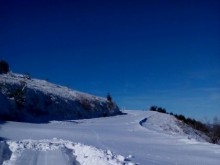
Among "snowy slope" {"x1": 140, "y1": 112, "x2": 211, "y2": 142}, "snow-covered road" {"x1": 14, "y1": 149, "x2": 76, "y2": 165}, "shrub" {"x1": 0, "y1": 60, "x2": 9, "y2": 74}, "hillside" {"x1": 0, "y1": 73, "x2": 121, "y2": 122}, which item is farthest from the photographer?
"shrub" {"x1": 0, "y1": 60, "x2": 9, "y2": 74}

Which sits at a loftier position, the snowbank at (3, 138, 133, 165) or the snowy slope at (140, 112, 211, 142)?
the snowy slope at (140, 112, 211, 142)

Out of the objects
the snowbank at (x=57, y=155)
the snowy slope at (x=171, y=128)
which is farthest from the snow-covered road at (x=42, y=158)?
the snowy slope at (x=171, y=128)

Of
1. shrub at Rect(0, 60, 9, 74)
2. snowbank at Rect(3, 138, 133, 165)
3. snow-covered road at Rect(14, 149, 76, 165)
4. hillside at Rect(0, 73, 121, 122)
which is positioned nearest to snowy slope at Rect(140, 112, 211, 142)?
hillside at Rect(0, 73, 121, 122)

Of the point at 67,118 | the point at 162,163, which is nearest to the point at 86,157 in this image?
the point at 162,163

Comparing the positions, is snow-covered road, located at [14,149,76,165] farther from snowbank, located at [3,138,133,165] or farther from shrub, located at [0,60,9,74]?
shrub, located at [0,60,9,74]

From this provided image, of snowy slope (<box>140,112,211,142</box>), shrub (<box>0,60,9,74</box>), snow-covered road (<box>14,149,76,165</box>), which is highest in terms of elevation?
shrub (<box>0,60,9,74</box>)

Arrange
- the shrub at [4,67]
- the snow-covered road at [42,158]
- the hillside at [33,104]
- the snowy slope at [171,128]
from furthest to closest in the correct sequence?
the shrub at [4,67] < the snowy slope at [171,128] < the hillside at [33,104] < the snow-covered road at [42,158]

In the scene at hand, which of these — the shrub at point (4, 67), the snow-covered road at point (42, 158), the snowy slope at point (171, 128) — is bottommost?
the snow-covered road at point (42, 158)

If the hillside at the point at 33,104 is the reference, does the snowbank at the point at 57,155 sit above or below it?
below

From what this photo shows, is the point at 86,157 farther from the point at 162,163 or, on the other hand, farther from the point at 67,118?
the point at 67,118

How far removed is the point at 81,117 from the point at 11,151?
2257 cm

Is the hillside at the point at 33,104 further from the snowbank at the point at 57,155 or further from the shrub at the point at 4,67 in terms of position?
the snowbank at the point at 57,155

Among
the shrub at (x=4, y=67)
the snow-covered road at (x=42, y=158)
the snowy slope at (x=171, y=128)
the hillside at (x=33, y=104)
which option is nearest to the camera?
the snow-covered road at (x=42, y=158)

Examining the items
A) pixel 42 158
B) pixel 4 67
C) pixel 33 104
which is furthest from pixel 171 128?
pixel 42 158
